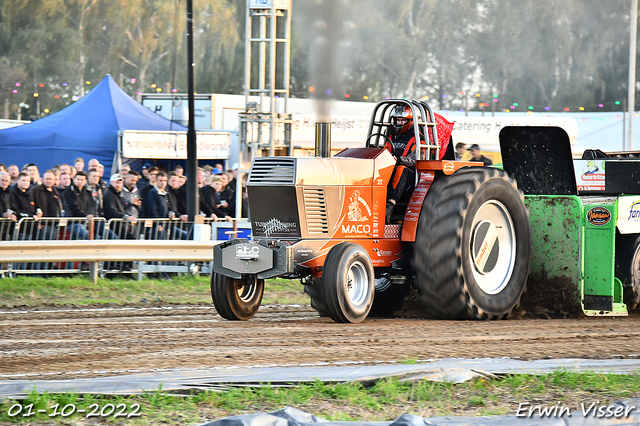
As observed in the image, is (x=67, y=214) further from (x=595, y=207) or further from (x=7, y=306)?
(x=595, y=207)

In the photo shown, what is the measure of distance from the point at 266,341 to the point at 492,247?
2.87 metres

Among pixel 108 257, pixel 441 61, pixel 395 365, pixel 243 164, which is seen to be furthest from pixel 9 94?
pixel 395 365

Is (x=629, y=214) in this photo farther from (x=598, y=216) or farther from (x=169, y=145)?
(x=169, y=145)

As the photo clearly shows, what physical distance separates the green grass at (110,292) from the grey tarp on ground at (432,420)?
682cm

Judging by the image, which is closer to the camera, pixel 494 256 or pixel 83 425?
pixel 83 425

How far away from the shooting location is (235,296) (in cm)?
→ 801

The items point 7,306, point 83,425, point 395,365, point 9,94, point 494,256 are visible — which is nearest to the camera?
point 83,425

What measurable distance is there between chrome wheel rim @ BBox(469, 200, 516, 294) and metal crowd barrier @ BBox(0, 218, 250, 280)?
17.3 feet

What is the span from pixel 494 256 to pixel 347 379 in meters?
3.86

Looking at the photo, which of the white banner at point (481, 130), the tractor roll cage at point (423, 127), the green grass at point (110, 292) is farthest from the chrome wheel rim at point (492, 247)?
the white banner at point (481, 130)

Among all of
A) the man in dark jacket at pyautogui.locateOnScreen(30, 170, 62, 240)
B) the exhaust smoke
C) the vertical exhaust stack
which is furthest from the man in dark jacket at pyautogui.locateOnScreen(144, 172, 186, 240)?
the vertical exhaust stack

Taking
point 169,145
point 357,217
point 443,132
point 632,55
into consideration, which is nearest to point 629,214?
point 443,132

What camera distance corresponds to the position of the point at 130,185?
1348cm

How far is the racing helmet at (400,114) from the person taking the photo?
8414 mm
